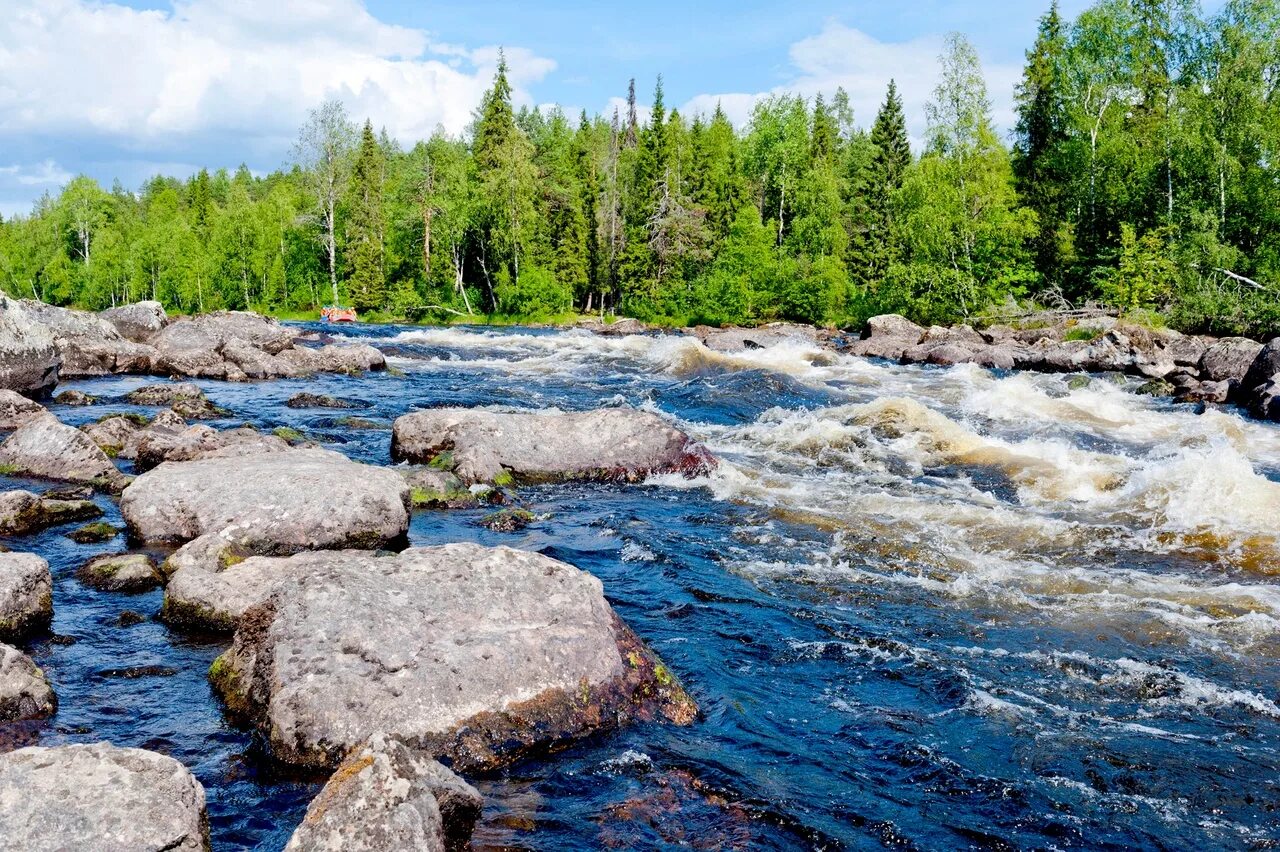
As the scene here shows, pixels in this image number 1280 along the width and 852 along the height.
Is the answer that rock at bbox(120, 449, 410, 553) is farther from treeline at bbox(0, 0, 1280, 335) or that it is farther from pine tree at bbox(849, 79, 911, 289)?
pine tree at bbox(849, 79, 911, 289)

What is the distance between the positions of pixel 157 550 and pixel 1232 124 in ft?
147

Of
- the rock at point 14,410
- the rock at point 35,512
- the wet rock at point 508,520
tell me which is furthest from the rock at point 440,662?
the rock at point 14,410

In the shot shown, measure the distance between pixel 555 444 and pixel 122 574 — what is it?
685cm

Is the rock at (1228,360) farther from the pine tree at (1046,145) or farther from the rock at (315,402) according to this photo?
the rock at (315,402)

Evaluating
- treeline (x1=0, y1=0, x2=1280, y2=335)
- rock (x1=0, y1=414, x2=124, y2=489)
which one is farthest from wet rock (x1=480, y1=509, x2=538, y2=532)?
treeline (x1=0, y1=0, x2=1280, y2=335)

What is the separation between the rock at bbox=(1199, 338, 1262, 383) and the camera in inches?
1045

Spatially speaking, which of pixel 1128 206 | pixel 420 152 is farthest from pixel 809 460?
pixel 420 152

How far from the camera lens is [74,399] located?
65.6 ft

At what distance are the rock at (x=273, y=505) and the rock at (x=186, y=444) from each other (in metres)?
3.05

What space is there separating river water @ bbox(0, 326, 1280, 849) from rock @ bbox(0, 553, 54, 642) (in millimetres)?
240

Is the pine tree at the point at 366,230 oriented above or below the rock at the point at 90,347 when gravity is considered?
above

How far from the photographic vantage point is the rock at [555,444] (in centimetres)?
1373

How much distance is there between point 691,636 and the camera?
8070 millimetres

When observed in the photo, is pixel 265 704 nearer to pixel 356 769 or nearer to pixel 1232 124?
pixel 356 769
